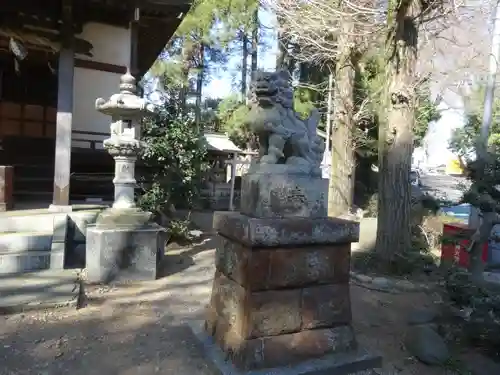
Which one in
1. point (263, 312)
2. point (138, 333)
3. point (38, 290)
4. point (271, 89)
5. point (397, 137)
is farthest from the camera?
point (397, 137)

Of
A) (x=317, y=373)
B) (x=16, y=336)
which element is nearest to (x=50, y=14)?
(x=16, y=336)

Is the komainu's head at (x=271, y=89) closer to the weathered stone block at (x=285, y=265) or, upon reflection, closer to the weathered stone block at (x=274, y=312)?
the weathered stone block at (x=285, y=265)

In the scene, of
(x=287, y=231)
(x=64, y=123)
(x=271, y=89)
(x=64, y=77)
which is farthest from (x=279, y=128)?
(x=64, y=77)

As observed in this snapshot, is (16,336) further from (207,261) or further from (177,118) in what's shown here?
(177,118)

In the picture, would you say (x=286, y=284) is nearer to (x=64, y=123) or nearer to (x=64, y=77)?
(x=64, y=123)

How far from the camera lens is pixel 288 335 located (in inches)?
112

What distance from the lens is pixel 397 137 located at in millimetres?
6059

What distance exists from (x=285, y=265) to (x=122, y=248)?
317 cm

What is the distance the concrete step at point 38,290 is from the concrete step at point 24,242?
0.47 meters

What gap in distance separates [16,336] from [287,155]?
9.57 feet

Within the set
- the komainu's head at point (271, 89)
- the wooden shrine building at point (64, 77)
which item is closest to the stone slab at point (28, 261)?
the wooden shrine building at point (64, 77)

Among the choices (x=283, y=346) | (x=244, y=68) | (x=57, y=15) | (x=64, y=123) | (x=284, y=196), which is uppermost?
(x=244, y=68)

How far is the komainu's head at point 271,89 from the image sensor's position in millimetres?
3109

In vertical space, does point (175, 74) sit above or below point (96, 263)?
above
